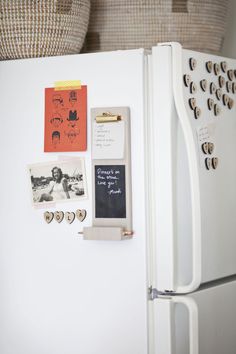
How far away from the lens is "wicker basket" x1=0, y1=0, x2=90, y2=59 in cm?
252

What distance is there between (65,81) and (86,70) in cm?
8

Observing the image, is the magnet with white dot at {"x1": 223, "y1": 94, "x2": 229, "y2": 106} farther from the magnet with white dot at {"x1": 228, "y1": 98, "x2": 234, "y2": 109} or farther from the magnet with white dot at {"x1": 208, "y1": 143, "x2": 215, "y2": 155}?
the magnet with white dot at {"x1": 208, "y1": 143, "x2": 215, "y2": 155}

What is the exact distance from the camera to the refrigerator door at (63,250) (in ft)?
7.74

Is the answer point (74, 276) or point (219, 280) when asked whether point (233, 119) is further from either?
point (74, 276)

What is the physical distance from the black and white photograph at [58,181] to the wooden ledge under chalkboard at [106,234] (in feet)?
0.40

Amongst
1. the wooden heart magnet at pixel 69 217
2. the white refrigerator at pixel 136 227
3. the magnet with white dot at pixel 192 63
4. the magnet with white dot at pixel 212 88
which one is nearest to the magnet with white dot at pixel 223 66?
the white refrigerator at pixel 136 227

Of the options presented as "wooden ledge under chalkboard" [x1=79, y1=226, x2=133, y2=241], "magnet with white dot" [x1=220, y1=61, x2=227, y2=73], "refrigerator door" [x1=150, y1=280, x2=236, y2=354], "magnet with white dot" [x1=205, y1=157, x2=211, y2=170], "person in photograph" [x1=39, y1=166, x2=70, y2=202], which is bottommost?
"refrigerator door" [x1=150, y1=280, x2=236, y2=354]

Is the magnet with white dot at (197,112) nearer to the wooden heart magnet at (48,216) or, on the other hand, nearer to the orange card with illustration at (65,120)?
the orange card with illustration at (65,120)

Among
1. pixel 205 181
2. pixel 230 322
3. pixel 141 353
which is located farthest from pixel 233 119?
pixel 141 353

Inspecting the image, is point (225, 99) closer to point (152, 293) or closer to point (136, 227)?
point (136, 227)

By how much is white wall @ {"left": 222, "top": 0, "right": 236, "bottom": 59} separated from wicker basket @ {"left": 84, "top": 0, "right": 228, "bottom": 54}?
1.66 feet

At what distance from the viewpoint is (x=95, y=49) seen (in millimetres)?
2740

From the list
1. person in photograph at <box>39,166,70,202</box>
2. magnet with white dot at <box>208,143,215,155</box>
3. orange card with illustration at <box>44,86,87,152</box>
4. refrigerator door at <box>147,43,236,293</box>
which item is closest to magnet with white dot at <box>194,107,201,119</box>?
refrigerator door at <box>147,43,236,293</box>

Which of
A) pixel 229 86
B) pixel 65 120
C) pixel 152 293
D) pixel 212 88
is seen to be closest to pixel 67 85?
pixel 65 120
